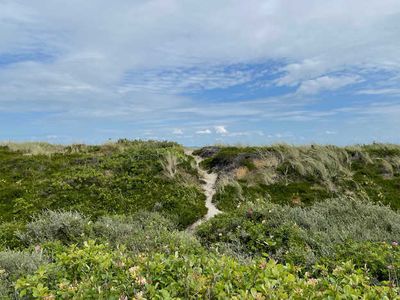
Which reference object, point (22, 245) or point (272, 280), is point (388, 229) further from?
point (22, 245)

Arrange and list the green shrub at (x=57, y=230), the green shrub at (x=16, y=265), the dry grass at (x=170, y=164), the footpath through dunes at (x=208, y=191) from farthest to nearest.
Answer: the dry grass at (x=170, y=164), the footpath through dunes at (x=208, y=191), the green shrub at (x=57, y=230), the green shrub at (x=16, y=265)

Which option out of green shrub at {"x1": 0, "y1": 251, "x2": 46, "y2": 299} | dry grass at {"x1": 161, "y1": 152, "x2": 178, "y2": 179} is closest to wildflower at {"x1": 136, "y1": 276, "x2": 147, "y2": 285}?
green shrub at {"x1": 0, "y1": 251, "x2": 46, "y2": 299}

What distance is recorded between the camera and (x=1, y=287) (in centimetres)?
569

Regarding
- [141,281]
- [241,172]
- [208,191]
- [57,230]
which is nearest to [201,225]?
[57,230]

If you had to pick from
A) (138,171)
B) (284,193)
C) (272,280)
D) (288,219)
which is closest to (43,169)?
(138,171)

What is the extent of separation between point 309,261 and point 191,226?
20.5 ft

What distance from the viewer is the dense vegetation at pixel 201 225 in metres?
4.71

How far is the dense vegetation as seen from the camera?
4.71m

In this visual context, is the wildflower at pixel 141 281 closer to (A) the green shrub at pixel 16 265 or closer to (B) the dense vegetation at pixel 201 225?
(B) the dense vegetation at pixel 201 225

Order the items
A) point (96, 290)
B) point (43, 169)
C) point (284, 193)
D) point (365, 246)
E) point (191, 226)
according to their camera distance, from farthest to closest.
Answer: point (43, 169)
point (284, 193)
point (191, 226)
point (365, 246)
point (96, 290)

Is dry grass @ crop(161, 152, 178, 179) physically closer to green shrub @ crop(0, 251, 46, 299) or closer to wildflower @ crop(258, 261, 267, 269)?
green shrub @ crop(0, 251, 46, 299)

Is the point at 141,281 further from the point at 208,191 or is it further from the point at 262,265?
the point at 208,191

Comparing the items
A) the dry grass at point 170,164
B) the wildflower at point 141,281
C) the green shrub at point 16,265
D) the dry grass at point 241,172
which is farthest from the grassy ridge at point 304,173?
the wildflower at point 141,281

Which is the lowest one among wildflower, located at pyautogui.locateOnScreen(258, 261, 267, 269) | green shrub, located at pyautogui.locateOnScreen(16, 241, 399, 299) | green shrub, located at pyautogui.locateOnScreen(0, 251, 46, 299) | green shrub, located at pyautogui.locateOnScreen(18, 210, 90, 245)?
green shrub, located at pyautogui.locateOnScreen(18, 210, 90, 245)
